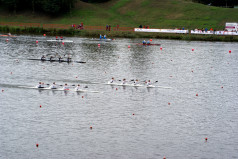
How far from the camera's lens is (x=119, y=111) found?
97.3ft

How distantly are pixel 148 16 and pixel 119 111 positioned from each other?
7235cm

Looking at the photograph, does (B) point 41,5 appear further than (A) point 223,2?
No

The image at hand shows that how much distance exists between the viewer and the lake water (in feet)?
74.8

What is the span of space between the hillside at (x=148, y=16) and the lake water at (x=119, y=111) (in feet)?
128

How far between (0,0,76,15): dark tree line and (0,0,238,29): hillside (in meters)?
2.27

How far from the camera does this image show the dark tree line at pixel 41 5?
97812 millimetres

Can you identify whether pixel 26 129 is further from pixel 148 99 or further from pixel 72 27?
pixel 72 27

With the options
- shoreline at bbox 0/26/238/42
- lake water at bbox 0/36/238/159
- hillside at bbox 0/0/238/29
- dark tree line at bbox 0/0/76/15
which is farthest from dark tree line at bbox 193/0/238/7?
lake water at bbox 0/36/238/159

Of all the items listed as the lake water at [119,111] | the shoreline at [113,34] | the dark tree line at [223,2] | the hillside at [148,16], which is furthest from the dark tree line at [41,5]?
the lake water at [119,111]

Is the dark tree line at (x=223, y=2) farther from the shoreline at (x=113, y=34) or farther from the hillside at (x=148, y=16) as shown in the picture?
the shoreline at (x=113, y=34)

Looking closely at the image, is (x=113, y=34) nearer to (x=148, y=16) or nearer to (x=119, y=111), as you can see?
(x=148, y=16)

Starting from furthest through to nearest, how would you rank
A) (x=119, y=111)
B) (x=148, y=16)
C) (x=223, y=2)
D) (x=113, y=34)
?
(x=223, y=2), (x=148, y=16), (x=113, y=34), (x=119, y=111)

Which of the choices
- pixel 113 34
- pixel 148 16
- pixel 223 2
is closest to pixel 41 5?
pixel 113 34

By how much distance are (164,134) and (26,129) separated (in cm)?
995
